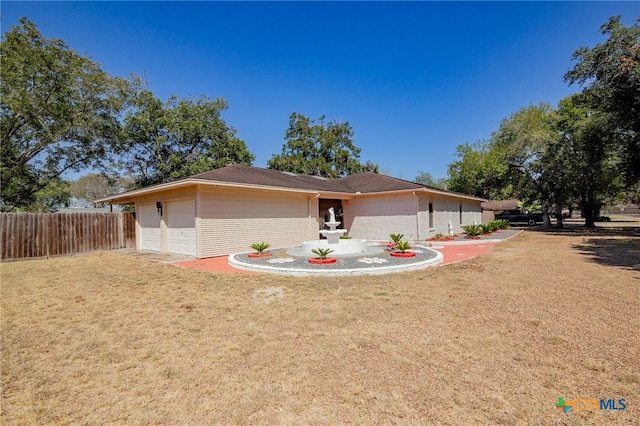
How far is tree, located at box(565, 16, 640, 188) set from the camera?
1273 cm

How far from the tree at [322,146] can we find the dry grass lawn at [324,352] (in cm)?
2971

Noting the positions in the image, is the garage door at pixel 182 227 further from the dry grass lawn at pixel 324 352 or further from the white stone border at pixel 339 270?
the dry grass lawn at pixel 324 352

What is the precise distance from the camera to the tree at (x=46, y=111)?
16.3m

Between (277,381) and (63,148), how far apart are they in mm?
25686

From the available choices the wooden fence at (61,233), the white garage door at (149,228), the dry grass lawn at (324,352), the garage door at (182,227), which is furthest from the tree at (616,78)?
the wooden fence at (61,233)

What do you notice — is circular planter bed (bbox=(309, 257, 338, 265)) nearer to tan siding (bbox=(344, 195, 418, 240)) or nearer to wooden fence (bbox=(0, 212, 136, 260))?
tan siding (bbox=(344, 195, 418, 240))

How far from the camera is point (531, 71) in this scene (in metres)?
14.2

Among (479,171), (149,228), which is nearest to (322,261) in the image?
(149,228)

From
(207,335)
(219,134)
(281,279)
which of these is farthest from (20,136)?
(207,335)

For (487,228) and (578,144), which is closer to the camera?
(487,228)

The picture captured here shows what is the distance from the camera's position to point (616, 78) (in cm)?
1334

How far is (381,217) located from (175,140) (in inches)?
799

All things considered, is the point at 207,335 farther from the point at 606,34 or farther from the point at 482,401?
the point at 606,34

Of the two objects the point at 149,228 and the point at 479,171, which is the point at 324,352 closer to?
the point at 149,228
